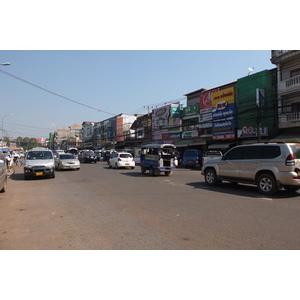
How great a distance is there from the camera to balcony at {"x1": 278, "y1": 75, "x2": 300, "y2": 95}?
2020 centimetres

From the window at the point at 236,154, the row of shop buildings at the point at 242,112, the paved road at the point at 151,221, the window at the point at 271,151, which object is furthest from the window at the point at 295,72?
the paved road at the point at 151,221

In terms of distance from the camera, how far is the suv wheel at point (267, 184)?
332 inches

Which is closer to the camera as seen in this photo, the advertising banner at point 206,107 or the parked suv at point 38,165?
the parked suv at point 38,165

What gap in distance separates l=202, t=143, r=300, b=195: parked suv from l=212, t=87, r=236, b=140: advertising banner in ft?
51.1

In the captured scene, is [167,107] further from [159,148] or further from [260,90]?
[159,148]

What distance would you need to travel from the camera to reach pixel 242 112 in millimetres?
21750

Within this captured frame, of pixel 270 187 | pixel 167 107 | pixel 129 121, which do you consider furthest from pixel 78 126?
pixel 270 187

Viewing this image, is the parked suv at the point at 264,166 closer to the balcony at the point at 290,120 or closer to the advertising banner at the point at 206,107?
the balcony at the point at 290,120

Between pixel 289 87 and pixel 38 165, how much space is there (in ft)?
66.1

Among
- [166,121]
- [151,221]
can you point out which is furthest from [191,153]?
[151,221]

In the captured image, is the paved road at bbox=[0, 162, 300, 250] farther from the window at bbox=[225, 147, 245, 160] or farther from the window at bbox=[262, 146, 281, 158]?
the window at bbox=[225, 147, 245, 160]

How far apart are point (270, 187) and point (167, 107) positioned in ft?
95.1

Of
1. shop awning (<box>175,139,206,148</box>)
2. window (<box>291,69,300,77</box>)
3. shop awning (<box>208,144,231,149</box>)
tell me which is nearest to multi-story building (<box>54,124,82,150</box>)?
shop awning (<box>175,139,206,148</box>)

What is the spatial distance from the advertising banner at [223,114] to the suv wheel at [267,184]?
16774mm
